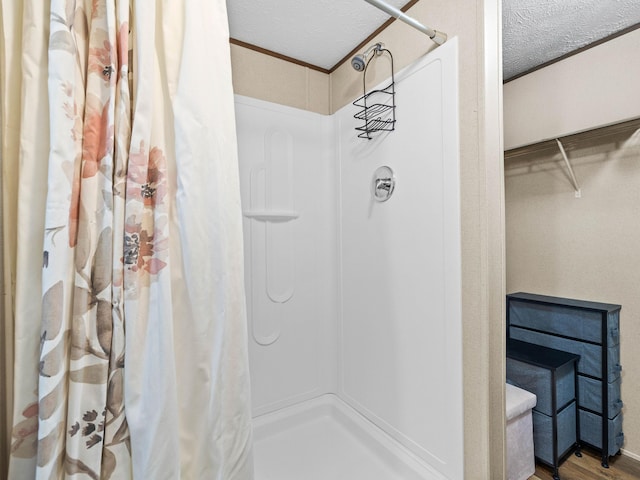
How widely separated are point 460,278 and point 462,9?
3.55 feet

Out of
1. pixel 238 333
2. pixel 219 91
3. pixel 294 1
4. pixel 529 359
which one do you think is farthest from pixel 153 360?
pixel 529 359

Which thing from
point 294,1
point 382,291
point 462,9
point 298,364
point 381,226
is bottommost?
point 298,364

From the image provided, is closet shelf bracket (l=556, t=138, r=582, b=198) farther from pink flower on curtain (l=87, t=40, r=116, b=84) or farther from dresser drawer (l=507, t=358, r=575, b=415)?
pink flower on curtain (l=87, t=40, r=116, b=84)

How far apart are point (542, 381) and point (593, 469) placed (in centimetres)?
57

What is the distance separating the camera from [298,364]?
1917 mm

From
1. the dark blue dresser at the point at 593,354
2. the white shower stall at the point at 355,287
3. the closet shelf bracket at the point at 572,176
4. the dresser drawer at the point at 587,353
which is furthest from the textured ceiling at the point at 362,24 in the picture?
the dresser drawer at the point at 587,353

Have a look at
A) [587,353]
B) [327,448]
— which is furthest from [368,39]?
[327,448]

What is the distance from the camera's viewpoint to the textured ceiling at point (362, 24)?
1.47m

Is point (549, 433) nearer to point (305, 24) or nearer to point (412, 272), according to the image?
point (412, 272)

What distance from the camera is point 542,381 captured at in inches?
64.7

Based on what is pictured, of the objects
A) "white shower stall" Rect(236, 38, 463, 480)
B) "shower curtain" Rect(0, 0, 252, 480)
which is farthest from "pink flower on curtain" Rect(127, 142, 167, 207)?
"white shower stall" Rect(236, 38, 463, 480)

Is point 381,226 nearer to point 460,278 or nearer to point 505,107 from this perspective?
point 460,278

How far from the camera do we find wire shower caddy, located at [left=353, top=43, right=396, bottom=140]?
5.13 feet

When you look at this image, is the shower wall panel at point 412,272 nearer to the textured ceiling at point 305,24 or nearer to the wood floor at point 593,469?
the textured ceiling at point 305,24
